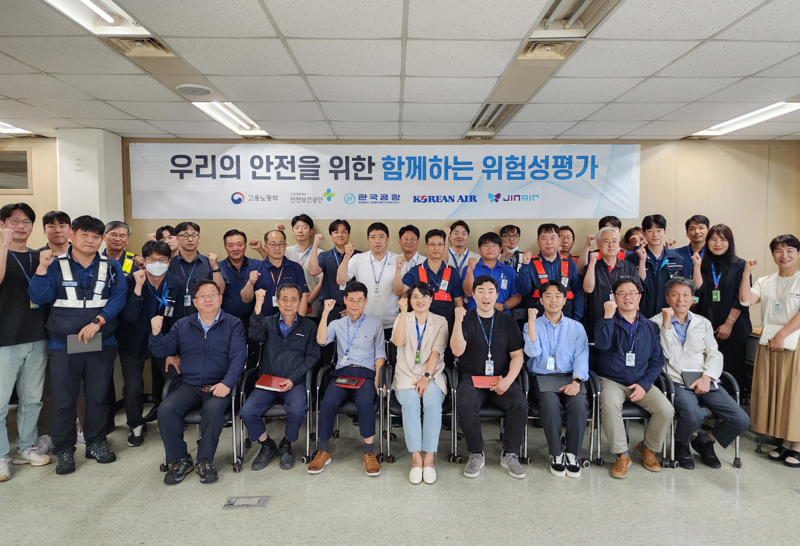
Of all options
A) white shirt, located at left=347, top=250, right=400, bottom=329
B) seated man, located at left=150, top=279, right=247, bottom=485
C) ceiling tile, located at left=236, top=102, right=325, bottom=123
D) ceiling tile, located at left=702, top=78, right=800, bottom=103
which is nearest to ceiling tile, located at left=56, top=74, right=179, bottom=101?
ceiling tile, located at left=236, top=102, right=325, bottom=123

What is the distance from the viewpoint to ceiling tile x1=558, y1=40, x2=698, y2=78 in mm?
2814

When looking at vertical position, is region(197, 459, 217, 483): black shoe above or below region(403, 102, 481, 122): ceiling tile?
below

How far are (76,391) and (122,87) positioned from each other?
2.42 meters

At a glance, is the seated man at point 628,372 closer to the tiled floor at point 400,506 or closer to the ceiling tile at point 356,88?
the tiled floor at point 400,506

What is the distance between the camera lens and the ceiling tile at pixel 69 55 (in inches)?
109

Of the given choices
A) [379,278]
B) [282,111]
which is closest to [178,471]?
[379,278]

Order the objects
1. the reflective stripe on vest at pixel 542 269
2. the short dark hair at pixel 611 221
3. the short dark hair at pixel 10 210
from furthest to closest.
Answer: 1. the short dark hair at pixel 611 221
2. the reflective stripe on vest at pixel 542 269
3. the short dark hair at pixel 10 210

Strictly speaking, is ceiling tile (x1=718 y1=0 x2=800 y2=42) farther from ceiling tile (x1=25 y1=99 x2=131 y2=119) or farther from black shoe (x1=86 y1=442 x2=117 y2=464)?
black shoe (x1=86 y1=442 x2=117 y2=464)

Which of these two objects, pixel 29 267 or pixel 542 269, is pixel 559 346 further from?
pixel 29 267

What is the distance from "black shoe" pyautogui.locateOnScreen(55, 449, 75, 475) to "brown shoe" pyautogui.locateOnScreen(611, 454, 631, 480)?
3855 millimetres

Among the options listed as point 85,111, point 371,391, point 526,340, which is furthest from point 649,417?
point 85,111

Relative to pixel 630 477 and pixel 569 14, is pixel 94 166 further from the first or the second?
pixel 630 477

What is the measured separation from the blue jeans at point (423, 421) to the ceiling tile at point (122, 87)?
317 cm

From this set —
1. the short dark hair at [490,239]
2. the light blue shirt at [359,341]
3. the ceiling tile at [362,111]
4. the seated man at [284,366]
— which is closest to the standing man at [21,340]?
the seated man at [284,366]
